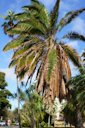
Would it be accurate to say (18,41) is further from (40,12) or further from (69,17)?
(69,17)

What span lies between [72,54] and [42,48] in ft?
8.12

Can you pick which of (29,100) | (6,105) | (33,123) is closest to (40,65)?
(33,123)

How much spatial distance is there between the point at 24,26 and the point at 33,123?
78.3 feet

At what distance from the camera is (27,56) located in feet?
104

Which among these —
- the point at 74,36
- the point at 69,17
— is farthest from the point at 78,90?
the point at 69,17

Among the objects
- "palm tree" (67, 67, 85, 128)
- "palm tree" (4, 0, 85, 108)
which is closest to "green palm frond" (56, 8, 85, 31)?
"palm tree" (4, 0, 85, 108)

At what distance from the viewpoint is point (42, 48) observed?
31375 millimetres

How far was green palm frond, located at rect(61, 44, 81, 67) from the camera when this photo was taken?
104 ft

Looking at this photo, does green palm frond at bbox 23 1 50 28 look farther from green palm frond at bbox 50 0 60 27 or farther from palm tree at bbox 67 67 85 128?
palm tree at bbox 67 67 85 128

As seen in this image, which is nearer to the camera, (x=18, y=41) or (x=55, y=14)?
(x=55, y=14)

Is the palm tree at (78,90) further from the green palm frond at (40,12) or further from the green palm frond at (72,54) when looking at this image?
the green palm frond at (40,12)

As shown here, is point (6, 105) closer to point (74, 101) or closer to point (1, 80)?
Answer: point (1, 80)

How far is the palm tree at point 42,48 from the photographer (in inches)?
1179

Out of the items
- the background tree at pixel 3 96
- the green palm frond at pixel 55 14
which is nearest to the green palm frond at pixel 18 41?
the green palm frond at pixel 55 14
